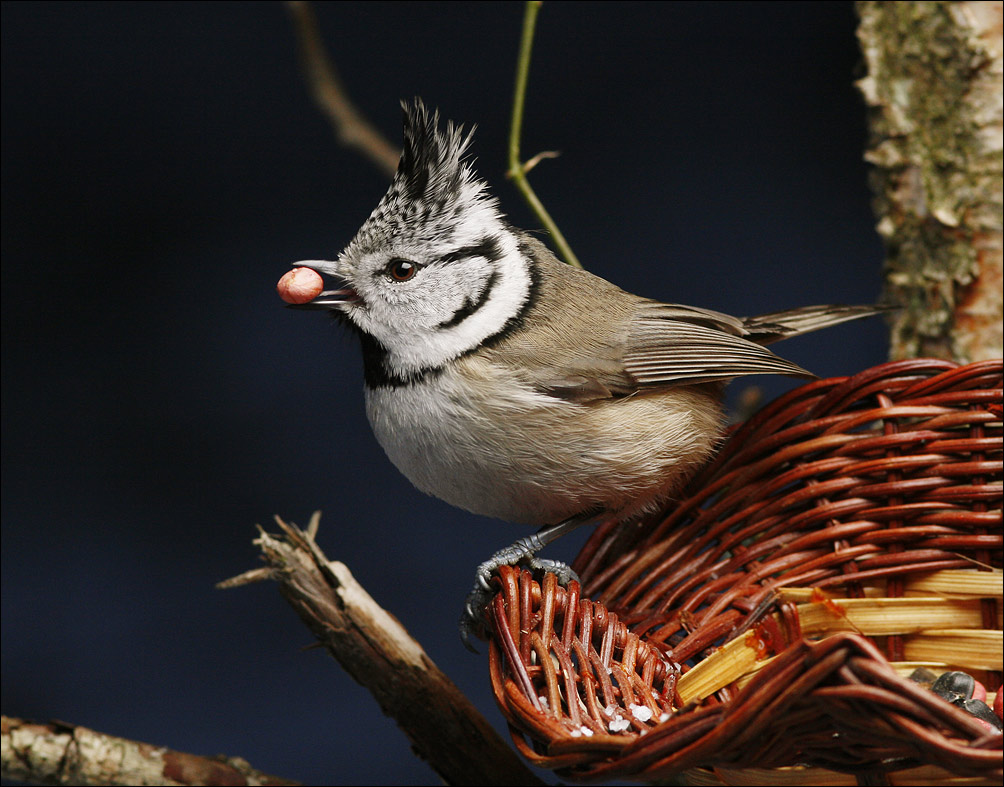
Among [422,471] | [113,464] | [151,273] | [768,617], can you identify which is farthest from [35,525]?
[768,617]

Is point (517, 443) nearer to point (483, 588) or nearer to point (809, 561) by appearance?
point (483, 588)

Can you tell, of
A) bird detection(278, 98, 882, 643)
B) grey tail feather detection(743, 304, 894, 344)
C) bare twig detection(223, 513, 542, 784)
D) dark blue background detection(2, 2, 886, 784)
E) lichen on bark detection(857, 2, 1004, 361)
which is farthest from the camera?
dark blue background detection(2, 2, 886, 784)

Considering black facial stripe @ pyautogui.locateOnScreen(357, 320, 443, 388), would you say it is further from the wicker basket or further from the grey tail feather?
the grey tail feather

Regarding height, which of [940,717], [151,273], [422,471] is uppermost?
[151,273]

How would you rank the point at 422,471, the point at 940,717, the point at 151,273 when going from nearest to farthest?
the point at 940,717
the point at 422,471
the point at 151,273

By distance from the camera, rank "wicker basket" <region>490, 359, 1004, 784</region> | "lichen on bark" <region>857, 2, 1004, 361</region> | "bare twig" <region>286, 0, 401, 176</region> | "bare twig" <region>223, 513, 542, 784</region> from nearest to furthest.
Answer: "wicker basket" <region>490, 359, 1004, 784</region> < "bare twig" <region>223, 513, 542, 784</region> < "lichen on bark" <region>857, 2, 1004, 361</region> < "bare twig" <region>286, 0, 401, 176</region>

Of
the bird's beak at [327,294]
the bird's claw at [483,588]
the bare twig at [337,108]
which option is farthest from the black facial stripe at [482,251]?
the bare twig at [337,108]

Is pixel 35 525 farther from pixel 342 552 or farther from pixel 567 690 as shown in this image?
pixel 567 690

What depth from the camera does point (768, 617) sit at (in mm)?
1616

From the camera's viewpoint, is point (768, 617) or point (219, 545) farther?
point (219, 545)

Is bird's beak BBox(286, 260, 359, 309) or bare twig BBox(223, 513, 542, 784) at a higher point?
bird's beak BBox(286, 260, 359, 309)

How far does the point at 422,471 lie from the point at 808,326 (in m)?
0.76

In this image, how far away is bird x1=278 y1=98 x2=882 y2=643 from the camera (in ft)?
5.03

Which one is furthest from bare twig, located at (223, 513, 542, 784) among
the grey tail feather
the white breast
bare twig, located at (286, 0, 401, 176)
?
bare twig, located at (286, 0, 401, 176)
